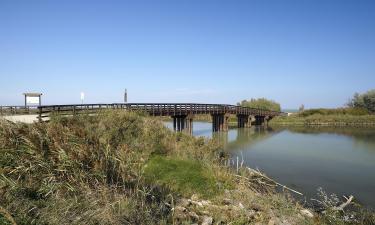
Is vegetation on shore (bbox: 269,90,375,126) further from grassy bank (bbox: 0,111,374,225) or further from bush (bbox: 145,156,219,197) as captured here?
grassy bank (bbox: 0,111,374,225)

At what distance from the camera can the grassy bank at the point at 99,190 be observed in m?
5.08

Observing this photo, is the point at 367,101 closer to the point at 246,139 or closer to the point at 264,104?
the point at 264,104

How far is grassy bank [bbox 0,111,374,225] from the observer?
16.7 ft

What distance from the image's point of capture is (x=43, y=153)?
6.58 metres

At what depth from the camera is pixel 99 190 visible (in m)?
6.03

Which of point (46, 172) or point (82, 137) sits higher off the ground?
point (82, 137)

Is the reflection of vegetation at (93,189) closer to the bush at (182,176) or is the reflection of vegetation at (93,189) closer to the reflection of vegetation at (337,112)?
the bush at (182,176)

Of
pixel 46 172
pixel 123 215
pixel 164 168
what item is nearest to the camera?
pixel 123 215

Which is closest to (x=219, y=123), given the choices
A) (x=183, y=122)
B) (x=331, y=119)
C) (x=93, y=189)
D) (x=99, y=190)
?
(x=183, y=122)

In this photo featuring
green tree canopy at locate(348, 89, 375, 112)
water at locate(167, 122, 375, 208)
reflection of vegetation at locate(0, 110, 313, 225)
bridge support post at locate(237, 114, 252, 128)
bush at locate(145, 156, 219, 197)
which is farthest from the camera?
green tree canopy at locate(348, 89, 375, 112)

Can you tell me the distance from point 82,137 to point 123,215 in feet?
10.1

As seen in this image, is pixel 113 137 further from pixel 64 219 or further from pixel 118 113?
pixel 64 219

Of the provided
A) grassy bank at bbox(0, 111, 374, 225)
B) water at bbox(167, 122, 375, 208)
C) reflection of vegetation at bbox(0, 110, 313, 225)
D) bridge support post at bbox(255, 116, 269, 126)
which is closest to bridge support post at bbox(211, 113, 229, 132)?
bridge support post at bbox(255, 116, 269, 126)

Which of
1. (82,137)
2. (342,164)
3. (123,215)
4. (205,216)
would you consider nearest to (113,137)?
(82,137)
